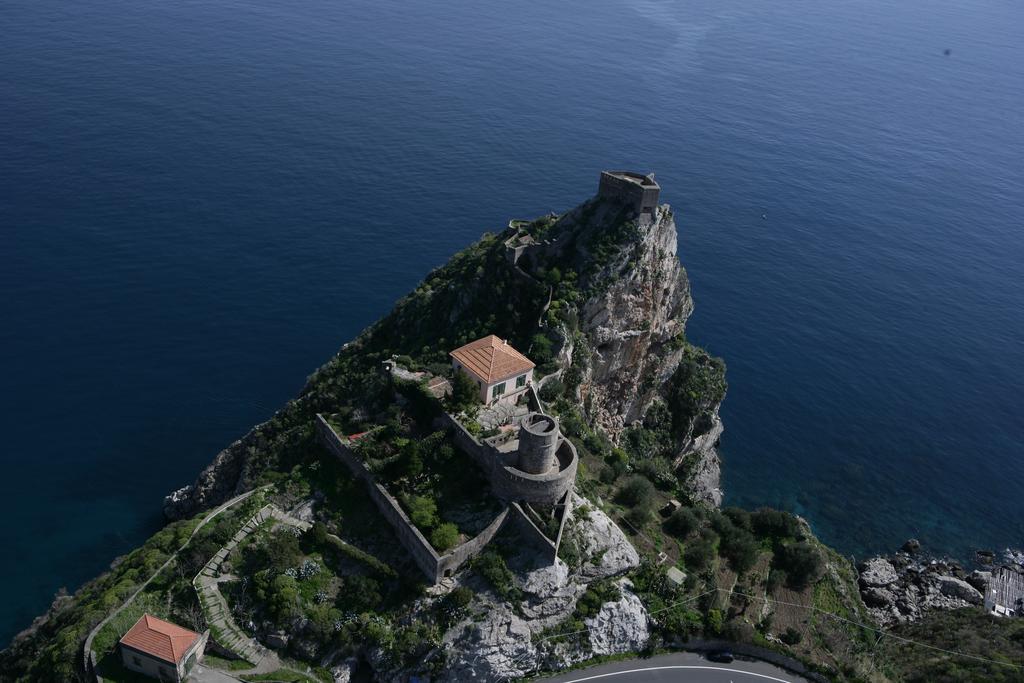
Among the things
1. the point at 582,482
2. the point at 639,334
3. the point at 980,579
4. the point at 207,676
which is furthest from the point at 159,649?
the point at 980,579

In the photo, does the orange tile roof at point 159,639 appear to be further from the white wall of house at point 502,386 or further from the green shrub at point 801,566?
the green shrub at point 801,566

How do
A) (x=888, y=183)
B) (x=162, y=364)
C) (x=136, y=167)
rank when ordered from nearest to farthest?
1. (x=162, y=364)
2. (x=136, y=167)
3. (x=888, y=183)

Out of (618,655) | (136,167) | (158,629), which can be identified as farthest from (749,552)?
(136,167)

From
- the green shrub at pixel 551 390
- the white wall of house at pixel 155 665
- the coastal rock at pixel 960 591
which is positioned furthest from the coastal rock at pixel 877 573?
the white wall of house at pixel 155 665

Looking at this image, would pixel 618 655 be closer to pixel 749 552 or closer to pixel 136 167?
pixel 749 552

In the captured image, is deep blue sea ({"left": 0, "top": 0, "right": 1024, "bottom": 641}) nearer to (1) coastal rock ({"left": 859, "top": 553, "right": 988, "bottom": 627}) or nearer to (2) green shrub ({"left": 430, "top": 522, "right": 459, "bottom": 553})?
(1) coastal rock ({"left": 859, "top": 553, "right": 988, "bottom": 627})

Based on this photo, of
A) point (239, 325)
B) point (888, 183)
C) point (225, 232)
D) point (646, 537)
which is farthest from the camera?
point (888, 183)

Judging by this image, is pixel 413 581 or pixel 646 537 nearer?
pixel 413 581
